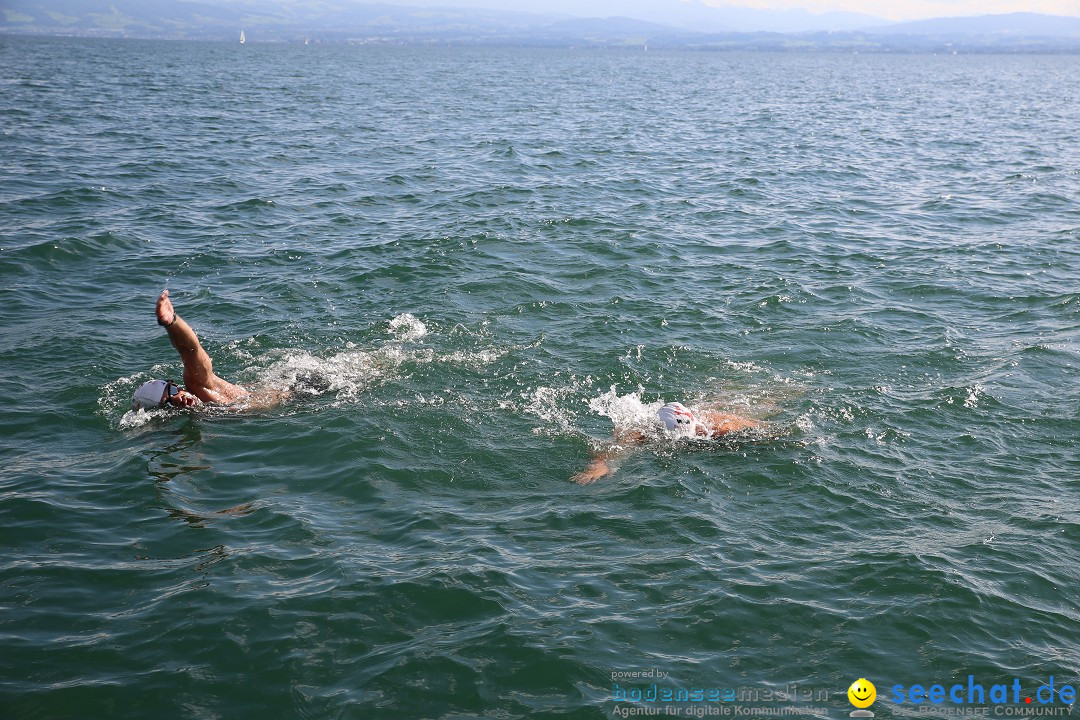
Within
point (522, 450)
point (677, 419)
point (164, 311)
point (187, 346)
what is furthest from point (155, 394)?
point (677, 419)

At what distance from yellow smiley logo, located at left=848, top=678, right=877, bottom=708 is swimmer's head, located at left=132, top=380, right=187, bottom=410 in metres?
10.8

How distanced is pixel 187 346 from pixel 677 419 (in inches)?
304

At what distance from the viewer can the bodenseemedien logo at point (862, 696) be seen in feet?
25.7

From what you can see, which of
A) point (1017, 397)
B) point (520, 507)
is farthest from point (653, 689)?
point (1017, 397)

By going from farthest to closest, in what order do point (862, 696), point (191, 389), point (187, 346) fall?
point (191, 389), point (187, 346), point (862, 696)

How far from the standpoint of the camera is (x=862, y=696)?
8016 mm

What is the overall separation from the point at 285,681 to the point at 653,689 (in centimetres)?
371

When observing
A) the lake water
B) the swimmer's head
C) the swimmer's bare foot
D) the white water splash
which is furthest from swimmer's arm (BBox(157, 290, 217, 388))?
the swimmer's bare foot

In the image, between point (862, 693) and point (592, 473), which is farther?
point (592, 473)

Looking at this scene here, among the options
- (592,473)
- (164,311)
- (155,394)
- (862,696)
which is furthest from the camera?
(155,394)

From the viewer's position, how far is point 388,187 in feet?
96.0

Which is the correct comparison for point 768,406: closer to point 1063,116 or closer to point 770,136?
point 770,136

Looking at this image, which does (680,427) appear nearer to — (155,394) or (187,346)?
(187,346)

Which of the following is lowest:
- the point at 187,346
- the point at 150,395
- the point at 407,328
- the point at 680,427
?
the point at 150,395
